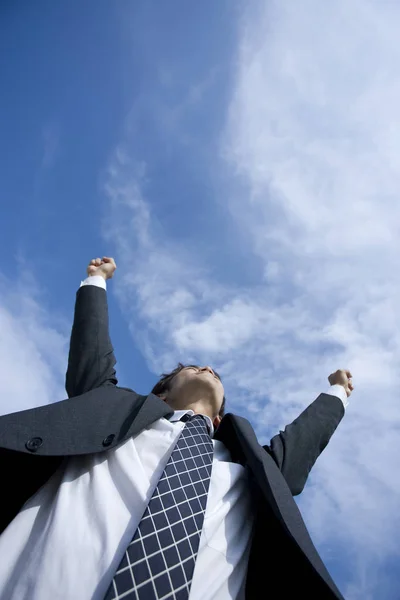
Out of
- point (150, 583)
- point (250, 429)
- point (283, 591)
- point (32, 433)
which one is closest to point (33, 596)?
point (150, 583)

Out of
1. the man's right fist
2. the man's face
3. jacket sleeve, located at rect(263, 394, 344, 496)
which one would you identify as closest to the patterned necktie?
jacket sleeve, located at rect(263, 394, 344, 496)

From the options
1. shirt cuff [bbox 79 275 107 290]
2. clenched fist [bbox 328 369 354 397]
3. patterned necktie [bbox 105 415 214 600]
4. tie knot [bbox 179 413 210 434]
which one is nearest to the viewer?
patterned necktie [bbox 105 415 214 600]

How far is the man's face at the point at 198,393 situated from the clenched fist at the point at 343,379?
1303mm

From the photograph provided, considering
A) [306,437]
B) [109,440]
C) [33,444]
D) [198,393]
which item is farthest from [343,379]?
[33,444]

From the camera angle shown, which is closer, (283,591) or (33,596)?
(33,596)

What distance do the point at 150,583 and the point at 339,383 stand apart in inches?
118

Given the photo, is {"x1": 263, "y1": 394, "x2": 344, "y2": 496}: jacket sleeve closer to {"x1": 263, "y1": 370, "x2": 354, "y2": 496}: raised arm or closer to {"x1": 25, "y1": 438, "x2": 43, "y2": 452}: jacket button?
{"x1": 263, "y1": 370, "x2": 354, "y2": 496}: raised arm

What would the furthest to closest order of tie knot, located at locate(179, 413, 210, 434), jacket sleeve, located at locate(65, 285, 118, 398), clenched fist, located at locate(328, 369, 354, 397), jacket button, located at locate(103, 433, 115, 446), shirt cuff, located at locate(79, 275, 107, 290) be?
clenched fist, located at locate(328, 369, 354, 397) → shirt cuff, located at locate(79, 275, 107, 290) → jacket sleeve, located at locate(65, 285, 118, 398) → tie knot, located at locate(179, 413, 210, 434) → jacket button, located at locate(103, 433, 115, 446)

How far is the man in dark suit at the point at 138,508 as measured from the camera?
60.4 inches

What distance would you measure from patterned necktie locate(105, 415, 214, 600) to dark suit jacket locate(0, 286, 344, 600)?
0.38 metres

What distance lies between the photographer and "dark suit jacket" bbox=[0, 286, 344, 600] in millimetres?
1938

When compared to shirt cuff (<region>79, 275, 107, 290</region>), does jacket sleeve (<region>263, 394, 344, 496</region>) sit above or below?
below

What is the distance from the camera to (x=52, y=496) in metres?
1.98

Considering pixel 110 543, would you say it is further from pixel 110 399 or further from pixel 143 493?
pixel 110 399
